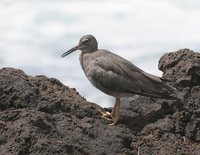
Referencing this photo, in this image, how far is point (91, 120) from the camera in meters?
9.53

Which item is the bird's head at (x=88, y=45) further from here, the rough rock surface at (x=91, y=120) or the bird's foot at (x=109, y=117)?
the bird's foot at (x=109, y=117)

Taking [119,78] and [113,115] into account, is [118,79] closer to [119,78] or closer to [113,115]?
[119,78]

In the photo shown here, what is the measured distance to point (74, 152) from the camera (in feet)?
27.6

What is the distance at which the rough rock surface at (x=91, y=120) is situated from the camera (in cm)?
847

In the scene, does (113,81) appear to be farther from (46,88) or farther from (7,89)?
(7,89)

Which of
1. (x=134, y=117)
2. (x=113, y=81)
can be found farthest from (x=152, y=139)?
(x=113, y=81)

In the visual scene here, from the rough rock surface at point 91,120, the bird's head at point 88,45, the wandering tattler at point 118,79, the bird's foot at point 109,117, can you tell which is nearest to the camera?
the rough rock surface at point 91,120

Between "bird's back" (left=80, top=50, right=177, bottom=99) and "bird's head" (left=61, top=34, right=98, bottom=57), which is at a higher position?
"bird's head" (left=61, top=34, right=98, bottom=57)

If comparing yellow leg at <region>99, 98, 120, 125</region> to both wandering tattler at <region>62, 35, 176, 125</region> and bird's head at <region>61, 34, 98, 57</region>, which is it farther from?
bird's head at <region>61, 34, 98, 57</region>

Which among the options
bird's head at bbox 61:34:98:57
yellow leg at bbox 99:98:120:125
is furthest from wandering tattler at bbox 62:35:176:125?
bird's head at bbox 61:34:98:57

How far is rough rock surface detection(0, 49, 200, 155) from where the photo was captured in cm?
847

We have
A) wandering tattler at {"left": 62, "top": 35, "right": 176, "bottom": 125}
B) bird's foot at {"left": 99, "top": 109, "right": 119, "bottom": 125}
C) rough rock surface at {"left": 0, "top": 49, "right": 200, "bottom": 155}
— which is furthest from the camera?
wandering tattler at {"left": 62, "top": 35, "right": 176, "bottom": 125}

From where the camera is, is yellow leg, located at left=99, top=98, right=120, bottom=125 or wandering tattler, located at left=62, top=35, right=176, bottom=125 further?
wandering tattler, located at left=62, top=35, right=176, bottom=125

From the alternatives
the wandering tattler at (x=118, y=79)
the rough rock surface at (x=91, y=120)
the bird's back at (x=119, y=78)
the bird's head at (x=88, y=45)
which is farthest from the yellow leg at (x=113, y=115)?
the bird's head at (x=88, y=45)
